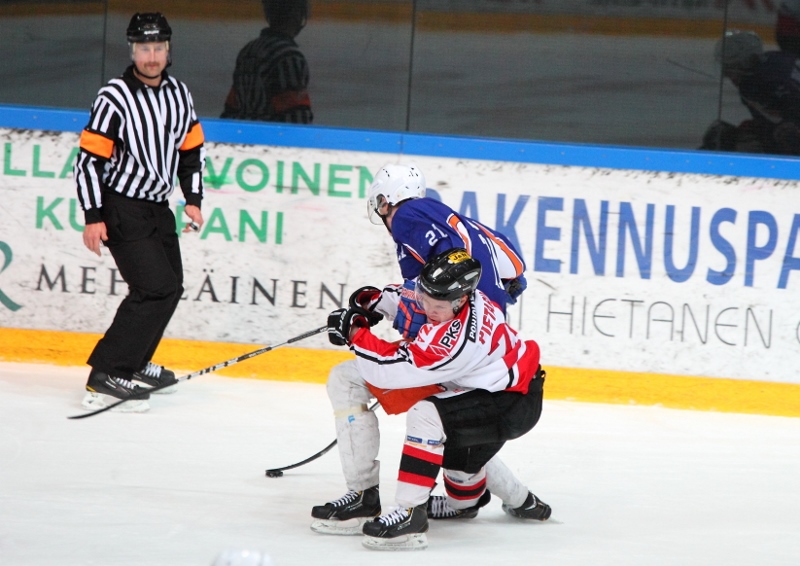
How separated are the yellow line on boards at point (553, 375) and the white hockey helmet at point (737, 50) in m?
1.24

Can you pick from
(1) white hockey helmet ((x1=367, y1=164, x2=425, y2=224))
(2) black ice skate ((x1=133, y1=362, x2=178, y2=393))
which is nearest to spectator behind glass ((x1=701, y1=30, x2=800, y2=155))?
(1) white hockey helmet ((x1=367, y1=164, x2=425, y2=224))

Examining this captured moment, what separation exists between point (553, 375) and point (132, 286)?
5.40ft

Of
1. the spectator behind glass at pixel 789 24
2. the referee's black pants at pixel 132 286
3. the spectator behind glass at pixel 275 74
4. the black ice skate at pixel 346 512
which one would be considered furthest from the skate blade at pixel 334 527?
the spectator behind glass at pixel 789 24

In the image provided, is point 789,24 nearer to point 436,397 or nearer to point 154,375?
point 436,397

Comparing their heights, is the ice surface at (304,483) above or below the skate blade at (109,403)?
below

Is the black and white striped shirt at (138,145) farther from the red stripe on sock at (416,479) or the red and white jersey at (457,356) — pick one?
the red stripe on sock at (416,479)

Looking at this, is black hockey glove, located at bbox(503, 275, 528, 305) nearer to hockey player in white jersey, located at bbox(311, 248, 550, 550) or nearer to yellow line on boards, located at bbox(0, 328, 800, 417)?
hockey player in white jersey, located at bbox(311, 248, 550, 550)

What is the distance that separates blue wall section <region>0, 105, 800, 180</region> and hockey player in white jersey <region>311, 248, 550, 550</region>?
68.1 inches

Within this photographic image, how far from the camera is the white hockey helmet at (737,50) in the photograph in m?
4.64

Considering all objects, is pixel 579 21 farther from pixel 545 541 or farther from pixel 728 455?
pixel 545 541

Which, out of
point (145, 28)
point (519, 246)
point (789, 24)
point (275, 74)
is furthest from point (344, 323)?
point (789, 24)

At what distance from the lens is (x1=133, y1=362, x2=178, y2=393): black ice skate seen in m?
4.36

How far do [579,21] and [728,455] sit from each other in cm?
184

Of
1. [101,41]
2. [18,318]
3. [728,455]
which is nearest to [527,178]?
[728,455]
